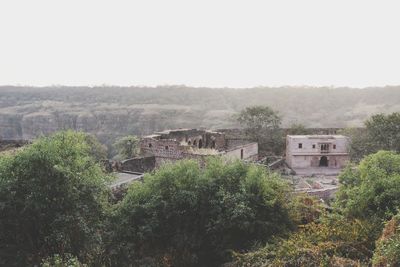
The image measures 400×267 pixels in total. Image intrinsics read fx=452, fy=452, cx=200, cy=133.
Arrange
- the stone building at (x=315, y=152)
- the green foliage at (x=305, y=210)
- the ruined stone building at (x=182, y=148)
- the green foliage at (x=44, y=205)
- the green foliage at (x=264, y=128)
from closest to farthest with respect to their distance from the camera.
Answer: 1. the green foliage at (x=44, y=205)
2. the green foliage at (x=305, y=210)
3. the ruined stone building at (x=182, y=148)
4. the stone building at (x=315, y=152)
5. the green foliage at (x=264, y=128)

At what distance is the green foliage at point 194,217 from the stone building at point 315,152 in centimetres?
2230

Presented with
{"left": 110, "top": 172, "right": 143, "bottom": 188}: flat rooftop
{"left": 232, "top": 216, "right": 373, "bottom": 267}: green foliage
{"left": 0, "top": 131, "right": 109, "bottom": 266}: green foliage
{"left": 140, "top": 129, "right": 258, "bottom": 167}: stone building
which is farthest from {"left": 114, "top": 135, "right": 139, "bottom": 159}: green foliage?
{"left": 232, "top": 216, "right": 373, "bottom": 267}: green foliage

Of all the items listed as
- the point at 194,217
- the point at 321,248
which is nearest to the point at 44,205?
the point at 194,217

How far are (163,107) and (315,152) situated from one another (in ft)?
226

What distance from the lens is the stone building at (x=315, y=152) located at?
39.2 m

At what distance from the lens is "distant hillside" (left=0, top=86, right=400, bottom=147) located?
8981 centimetres

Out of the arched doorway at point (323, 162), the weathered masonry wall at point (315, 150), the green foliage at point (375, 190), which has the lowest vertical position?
the arched doorway at point (323, 162)

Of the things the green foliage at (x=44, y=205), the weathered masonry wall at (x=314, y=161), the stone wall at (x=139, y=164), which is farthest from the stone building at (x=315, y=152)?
the green foliage at (x=44, y=205)

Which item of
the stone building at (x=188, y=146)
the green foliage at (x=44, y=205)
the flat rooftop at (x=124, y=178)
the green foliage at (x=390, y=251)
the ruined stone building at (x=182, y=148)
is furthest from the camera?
the stone building at (x=188, y=146)

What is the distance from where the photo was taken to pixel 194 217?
16.9 meters

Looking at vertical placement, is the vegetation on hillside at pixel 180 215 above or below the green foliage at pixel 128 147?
above

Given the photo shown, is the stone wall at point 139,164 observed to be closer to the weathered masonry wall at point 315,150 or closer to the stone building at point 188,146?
the stone building at point 188,146

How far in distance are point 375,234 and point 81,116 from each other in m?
84.4

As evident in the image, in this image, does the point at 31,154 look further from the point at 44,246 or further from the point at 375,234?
the point at 375,234
